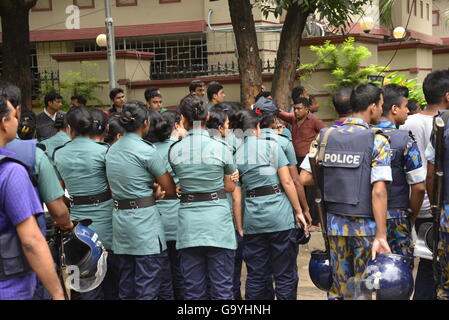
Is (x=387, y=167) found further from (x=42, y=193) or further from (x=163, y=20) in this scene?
(x=163, y=20)

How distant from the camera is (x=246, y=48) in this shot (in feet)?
34.2

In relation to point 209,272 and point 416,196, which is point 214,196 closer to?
point 209,272

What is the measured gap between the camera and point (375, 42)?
14055 mm

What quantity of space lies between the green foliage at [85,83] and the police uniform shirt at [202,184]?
29.3 feet

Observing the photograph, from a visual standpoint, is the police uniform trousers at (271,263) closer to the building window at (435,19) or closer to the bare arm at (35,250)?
the bare arm at (35,250)

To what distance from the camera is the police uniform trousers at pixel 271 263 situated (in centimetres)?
609

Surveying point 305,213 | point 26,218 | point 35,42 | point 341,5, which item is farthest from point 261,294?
point 35,42

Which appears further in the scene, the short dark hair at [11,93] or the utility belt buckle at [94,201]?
the utility belt buckle at [94,201]

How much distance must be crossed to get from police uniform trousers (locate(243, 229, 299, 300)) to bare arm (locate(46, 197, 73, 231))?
1936 millimetres

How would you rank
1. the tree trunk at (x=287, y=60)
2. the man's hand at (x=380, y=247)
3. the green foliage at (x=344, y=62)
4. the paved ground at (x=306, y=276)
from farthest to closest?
the green foliage at (x=344, y=62)
the tree trunk at (x=287, y=60)
the paved ground at (x=306, y=276)
the man's hand at (x=380, y=247)

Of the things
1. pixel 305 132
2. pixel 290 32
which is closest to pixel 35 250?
pixel 305 132

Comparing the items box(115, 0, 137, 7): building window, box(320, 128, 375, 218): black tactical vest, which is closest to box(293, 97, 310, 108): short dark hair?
box(320, 128, 375, 218): black tactical vest

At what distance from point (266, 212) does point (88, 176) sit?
1.55 meters

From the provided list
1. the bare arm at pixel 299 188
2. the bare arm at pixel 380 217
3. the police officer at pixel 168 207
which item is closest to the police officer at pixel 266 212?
the bare arm at pixel 299 188
